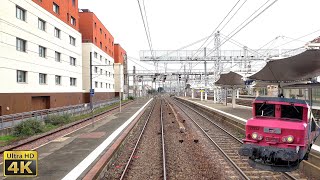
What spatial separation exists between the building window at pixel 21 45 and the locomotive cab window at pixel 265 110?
2197 centimetres

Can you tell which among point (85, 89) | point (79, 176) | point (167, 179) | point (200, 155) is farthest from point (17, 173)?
point (85, 89)

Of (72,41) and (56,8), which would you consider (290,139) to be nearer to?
(56,8)

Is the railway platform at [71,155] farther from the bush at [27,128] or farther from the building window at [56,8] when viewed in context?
the building window at [56,8]

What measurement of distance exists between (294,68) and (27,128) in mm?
17332

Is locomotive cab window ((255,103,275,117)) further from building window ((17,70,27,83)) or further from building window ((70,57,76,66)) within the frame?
building window ((70,57,76,66))

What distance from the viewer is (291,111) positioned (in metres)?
9.25

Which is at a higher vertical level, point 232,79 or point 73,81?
point 73,81

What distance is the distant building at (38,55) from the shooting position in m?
22.7

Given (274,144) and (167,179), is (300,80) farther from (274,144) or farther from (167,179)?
(167,179)

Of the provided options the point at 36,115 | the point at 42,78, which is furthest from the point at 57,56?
the point at 36,115

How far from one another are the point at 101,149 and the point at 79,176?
13.3 ft

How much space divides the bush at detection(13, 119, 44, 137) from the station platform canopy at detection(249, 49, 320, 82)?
15.8 metres

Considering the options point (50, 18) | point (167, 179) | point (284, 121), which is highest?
point (50, 18)

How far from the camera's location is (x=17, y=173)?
490cm
